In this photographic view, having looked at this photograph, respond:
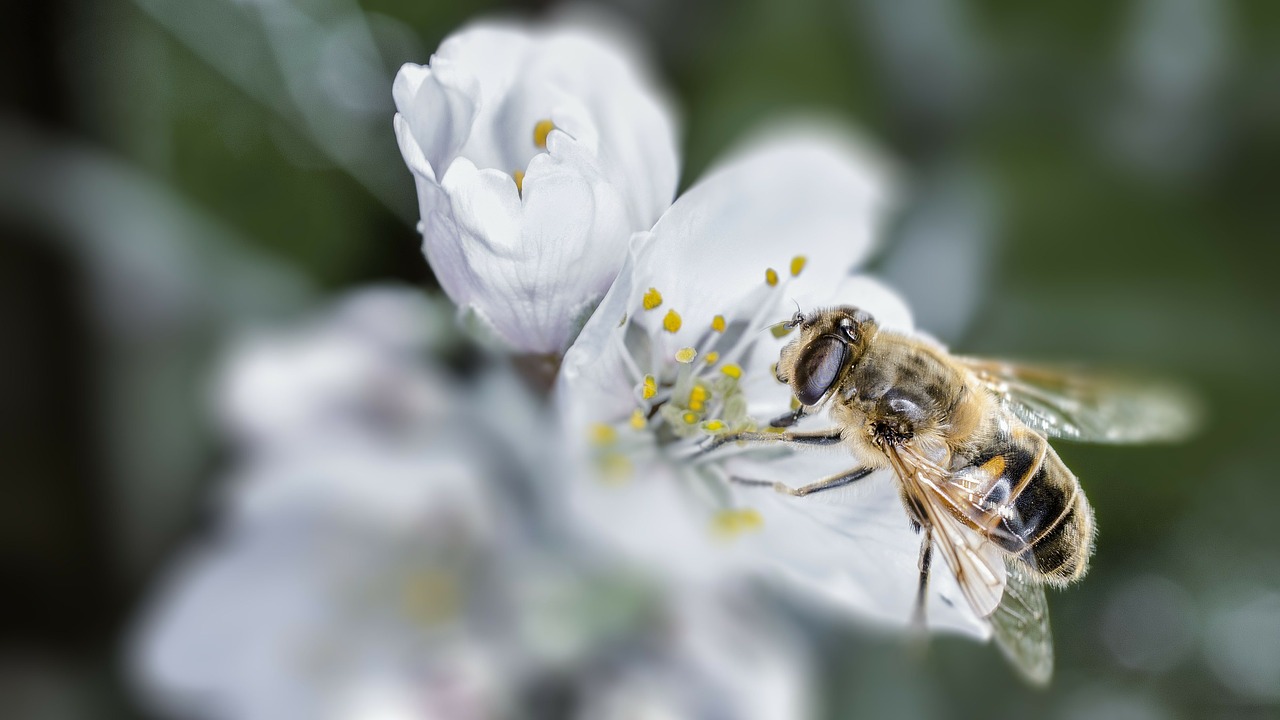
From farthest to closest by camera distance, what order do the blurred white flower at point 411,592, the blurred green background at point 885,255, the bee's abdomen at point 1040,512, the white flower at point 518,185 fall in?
the blurred green background at point 885,255, the blurred white flower at point 411,592, the bee's abdomen at point 1040,512, the white flower at point 518,185

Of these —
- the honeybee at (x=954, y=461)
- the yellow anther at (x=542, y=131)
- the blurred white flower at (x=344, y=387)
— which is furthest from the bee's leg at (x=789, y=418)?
the blurred white flower at (x=344, y=387)

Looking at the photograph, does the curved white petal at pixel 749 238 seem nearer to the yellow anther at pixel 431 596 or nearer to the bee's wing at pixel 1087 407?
the bee's wing at pixel 1087 407

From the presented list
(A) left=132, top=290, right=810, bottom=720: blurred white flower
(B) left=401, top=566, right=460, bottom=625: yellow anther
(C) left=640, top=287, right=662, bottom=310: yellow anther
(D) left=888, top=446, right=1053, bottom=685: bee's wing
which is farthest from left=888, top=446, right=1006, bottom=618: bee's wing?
(B) left=401, top=566, right=460, bottom=625: yellow anther

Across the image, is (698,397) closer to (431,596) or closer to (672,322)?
(672,322)

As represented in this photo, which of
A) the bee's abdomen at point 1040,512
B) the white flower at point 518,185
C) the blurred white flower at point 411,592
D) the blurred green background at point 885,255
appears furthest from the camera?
the blurred green background at point 885,255

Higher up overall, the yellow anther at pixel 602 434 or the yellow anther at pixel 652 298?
the yellow anther at pixel 652 298

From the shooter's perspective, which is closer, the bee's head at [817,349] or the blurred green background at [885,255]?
the bee's head at [817,349]
